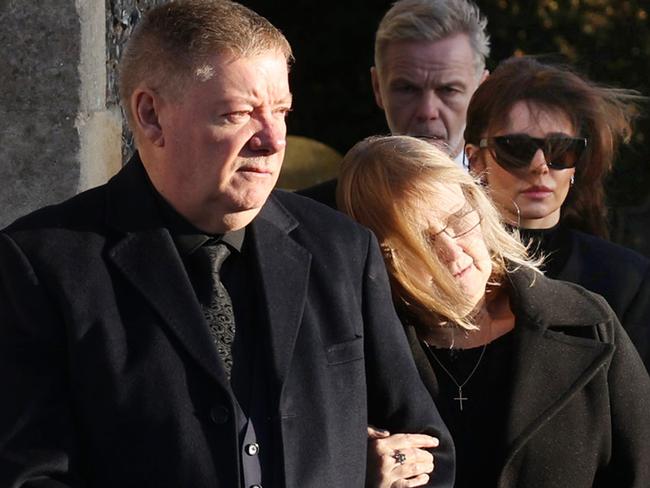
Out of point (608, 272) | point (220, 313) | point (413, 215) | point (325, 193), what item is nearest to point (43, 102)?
point (325, 193)

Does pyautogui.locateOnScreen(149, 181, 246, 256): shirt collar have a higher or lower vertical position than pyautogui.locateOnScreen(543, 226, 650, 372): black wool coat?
higher

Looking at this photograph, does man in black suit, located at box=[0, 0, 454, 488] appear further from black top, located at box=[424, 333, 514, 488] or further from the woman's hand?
black top, located at box=[424, 333, 514, 488]

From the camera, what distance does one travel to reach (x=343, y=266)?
9.80ft

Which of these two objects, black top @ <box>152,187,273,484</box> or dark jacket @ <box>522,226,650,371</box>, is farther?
dark jacket @ <box>522,226,650,371</box>

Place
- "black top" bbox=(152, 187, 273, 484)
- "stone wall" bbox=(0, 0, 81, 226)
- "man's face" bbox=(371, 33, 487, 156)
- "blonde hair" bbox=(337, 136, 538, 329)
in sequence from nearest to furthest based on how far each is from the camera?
"black top" bbox=(152, 187, 273, 484) → "blonde hair" bbox=(337, 136, 538, 329) → "stone wall" bbox=(0, 0, 81, 226) → "man's face" bbox=(371, 33, 487, 156)

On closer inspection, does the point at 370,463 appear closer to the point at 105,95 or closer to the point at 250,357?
the point at 250,357

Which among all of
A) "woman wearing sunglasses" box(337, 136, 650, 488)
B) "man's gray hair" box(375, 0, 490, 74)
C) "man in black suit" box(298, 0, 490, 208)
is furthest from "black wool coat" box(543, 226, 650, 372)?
"man's gray hair" box(375, 0, 490, 74)

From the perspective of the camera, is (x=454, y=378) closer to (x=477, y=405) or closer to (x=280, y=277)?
(x=477, y=405)

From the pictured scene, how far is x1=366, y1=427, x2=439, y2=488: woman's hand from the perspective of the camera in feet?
9.78

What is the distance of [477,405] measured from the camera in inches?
138

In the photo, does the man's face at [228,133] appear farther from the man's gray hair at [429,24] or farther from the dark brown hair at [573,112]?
the man's gray hair at [429,24]

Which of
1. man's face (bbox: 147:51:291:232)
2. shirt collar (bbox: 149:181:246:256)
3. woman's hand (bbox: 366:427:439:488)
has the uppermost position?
man's face (bbox: 147:51:291:232)

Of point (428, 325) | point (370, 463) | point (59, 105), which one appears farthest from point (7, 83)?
point (370, 463)

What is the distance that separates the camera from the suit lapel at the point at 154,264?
9.07 feet
